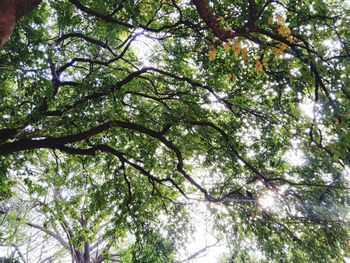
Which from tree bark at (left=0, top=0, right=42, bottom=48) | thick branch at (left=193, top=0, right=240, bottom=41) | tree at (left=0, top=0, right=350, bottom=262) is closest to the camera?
tree bark at (left=0, top=0, right=42, bottom=48)

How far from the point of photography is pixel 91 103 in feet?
19.0

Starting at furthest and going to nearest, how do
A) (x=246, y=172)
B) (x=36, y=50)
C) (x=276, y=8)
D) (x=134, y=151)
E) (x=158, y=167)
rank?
(x=158, y=167)
(x=134, y=151)
(x=246, y=172)
(x=276, y=8)
(x=36, y=50)

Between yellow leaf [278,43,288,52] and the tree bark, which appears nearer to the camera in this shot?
the tree bark

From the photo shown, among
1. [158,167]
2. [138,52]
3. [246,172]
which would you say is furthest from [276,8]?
[158,167]

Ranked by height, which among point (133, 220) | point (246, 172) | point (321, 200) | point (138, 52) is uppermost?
point (138, 52)

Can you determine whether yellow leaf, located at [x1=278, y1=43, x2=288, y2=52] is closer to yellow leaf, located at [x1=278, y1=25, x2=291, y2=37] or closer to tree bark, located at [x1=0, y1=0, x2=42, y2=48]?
yellow leaf, located at [x1=278, y1=25, x2=291, y2=37]

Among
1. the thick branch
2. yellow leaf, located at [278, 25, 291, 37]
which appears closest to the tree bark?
the thick branch

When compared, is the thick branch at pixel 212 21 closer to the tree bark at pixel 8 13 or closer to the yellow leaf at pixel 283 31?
the yellow leaf at pixel 283 31

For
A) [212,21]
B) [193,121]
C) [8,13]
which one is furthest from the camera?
[193,121]

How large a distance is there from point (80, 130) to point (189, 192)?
15.1 feet

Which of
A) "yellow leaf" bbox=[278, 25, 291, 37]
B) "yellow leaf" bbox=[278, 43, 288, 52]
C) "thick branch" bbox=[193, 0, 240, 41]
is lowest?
"yellow leaf" bbox=[278, 43, 288, 52]

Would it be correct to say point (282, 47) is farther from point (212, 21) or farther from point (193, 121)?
point (193, 121)

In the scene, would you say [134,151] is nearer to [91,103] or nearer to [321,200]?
[91,103]

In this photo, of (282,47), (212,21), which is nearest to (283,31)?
(282,47)
